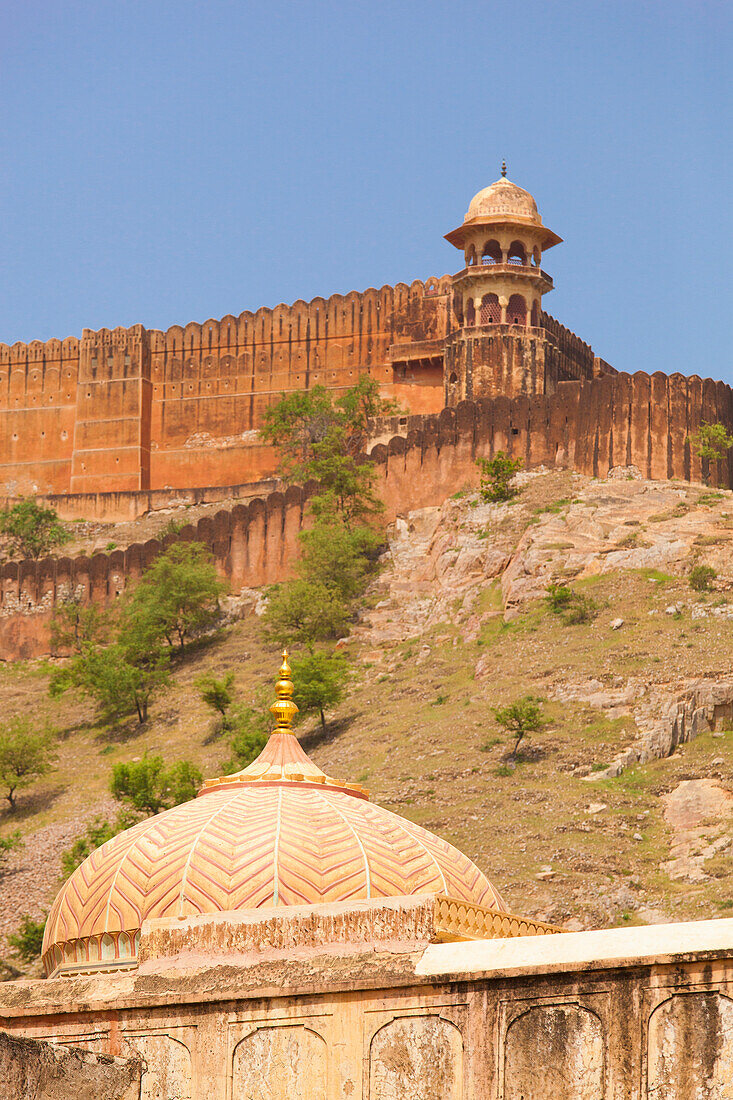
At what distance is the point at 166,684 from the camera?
1228 inches

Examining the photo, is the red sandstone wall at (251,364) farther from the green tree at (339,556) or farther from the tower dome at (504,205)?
the green tree at (339,556)

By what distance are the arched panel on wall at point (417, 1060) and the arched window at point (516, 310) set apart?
27957 millimetres

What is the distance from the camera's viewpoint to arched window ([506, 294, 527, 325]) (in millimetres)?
35469

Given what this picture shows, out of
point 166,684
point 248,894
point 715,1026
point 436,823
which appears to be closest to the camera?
point 715,1026

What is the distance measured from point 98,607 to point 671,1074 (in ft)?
90.1

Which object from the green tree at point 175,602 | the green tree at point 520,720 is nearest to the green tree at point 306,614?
the green tree at point 175,602

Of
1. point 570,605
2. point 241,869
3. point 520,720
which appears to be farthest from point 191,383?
point 241,869

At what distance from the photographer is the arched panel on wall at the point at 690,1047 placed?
24.6 ft

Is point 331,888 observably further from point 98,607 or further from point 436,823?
point 98,607

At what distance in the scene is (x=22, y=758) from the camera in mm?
28000

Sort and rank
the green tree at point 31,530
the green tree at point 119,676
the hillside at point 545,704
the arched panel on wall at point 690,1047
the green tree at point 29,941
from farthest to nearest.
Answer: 1. the green tree at point 31,530
2. the green tree at point 119,676
3. the green tree at point 29,941
4. the hillside at point 545,704
5. the arched panel on wall at point 690,1047

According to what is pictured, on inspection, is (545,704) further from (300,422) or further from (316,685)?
(300,422)

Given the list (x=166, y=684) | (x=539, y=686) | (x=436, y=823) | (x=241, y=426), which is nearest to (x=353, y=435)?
(x=241, y=426)

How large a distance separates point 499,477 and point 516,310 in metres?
5.73
